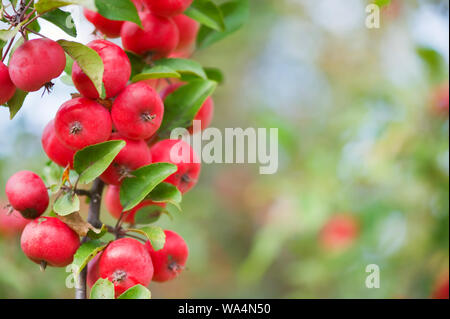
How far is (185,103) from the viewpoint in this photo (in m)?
0.64

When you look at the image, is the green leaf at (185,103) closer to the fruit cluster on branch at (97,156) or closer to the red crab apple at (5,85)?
the fruit cluster on branch at (97,156)

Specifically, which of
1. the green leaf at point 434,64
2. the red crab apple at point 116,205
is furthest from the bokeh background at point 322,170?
the red crab apple at point 116,205

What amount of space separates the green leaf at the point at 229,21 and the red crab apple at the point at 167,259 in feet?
1.04

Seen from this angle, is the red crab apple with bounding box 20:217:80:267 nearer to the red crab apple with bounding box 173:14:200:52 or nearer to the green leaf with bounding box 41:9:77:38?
the green leaf with bounding box 41:9:77:38

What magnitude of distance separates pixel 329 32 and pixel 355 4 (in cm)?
28

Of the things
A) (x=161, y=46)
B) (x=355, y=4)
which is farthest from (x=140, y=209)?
(x=355, y=4)

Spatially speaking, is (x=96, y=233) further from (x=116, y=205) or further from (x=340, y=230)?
(x=340, y=230)

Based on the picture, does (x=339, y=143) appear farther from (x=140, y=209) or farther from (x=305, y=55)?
(x=140, y=209)

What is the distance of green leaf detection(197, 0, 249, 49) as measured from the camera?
75 centimetres

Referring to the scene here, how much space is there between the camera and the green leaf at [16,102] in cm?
56

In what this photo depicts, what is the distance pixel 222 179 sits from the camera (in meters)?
2.42

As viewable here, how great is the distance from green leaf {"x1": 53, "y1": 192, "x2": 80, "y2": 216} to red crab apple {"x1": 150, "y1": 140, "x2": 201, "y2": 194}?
0.37ft

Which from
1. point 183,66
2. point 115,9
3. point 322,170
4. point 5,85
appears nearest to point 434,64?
point 322,170

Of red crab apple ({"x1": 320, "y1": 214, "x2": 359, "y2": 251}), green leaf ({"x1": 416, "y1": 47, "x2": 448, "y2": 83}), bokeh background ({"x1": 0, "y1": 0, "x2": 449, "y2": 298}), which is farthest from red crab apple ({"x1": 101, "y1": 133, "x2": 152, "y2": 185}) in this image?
red crab apple ({"x1": 320, "y1": 214, "x2": 359, "y2": 251})
